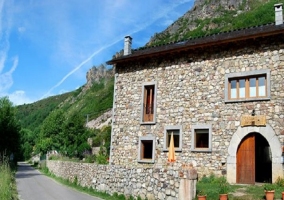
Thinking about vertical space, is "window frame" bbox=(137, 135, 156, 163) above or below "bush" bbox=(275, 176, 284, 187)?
above

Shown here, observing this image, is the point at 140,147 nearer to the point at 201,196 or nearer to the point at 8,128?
the point at 201,196

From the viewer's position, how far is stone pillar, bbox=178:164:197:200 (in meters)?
8.86

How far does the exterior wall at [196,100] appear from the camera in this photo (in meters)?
12.8

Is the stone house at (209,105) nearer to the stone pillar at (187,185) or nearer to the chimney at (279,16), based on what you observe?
the chimney at (279,16)

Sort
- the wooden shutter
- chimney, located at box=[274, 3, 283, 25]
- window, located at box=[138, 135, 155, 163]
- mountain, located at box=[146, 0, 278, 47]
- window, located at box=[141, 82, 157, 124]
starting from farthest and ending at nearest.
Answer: mountain, located at box=[146, 0, 278, 47]
the wooden shutter
window, located at box=[141, 82, 157, 124]
window, located at box=[138, 135, 155, 163]
chimney, located at box=[274, 3, 283, 25]

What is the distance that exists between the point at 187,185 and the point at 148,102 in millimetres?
7715

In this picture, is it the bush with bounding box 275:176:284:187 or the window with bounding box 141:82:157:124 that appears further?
the window with bounding box 141:82:157:124

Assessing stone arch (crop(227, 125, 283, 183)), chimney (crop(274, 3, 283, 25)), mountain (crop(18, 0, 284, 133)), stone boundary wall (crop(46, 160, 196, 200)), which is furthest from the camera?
mountain (crop(18, 0, 284, 133))

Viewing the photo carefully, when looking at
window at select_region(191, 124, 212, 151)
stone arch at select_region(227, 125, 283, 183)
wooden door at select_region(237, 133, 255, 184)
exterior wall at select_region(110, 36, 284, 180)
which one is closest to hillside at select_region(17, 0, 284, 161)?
exterior wall at select_region(110, 36, 284, 180)

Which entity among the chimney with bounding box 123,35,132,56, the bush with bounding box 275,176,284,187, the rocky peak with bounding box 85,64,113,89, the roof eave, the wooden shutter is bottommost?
the bush with bounding box 275,176,284,187

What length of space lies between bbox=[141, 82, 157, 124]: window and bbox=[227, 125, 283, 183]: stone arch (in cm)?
428

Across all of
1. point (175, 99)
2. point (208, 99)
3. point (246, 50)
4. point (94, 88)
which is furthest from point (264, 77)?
point (94, 88)

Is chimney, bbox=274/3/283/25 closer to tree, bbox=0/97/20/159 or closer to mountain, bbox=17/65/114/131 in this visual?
tree, bbox=0/97/20/159

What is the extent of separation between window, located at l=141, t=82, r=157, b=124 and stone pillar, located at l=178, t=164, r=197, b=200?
6763 millimetres
